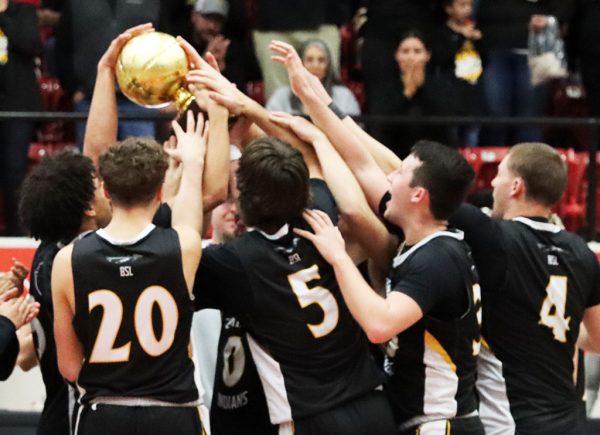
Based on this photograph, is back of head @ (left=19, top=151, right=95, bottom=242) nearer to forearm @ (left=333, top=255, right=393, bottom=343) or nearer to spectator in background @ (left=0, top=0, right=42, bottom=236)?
forearm @ (left=333, top=255, right=393, bottom=343)

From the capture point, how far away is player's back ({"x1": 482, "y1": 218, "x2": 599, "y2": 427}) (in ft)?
15.7

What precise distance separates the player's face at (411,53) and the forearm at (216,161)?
12.5 ft

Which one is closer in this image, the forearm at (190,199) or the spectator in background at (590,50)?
the forearm at (190,199)

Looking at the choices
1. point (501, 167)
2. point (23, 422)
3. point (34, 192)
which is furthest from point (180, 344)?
point (23, 422)

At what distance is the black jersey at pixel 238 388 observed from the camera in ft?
14.4

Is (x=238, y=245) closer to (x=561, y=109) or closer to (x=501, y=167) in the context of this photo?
(x=501, y=167)

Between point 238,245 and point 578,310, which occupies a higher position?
point 238,245

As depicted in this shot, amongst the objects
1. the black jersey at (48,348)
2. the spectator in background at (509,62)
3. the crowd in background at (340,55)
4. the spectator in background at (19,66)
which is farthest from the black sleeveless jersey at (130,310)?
the spectator in background at (509,62)

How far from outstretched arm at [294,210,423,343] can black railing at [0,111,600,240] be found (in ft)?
10.3

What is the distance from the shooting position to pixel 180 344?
420cm

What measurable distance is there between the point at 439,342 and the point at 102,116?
1.56 m

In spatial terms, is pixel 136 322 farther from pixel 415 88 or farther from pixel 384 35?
pixel 384 35

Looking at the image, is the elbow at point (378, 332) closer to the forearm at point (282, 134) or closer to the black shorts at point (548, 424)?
the forearm at point (282, 134)

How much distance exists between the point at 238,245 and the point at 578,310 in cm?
146
